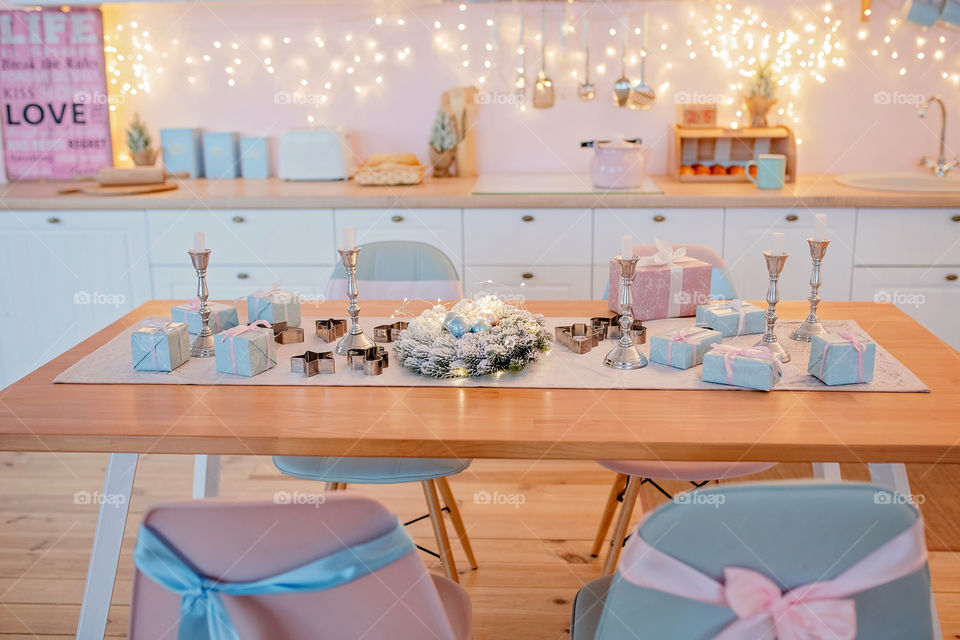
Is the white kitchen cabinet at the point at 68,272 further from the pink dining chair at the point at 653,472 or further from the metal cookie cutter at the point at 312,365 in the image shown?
the pink dining chair at the point at 653,472

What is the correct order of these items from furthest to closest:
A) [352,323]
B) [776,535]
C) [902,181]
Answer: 1. [902,181]
2. [352,323]
3. [776,535]

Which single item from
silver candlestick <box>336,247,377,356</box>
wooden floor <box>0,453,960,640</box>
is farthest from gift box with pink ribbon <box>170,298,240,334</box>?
wooden floor <box>0,453,960,640</box>

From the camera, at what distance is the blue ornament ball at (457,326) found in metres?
1.60

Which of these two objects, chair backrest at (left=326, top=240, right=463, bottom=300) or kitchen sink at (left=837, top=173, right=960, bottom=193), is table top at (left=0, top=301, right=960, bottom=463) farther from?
kitchen sink at (left=837, top=173, right=960, bottom=193)

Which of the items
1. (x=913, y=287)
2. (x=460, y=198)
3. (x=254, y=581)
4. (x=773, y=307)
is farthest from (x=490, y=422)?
(x=913, y=287)

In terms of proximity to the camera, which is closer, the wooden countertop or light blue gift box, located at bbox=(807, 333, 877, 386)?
light blue gift box, located at bbox=(807, 333, 877, 386)

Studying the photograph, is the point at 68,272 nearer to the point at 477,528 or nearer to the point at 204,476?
the point at 204,476

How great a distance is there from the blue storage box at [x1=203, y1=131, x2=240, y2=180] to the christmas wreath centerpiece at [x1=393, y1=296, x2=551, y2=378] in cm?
203

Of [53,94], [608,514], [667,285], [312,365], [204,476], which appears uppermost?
[53,94]

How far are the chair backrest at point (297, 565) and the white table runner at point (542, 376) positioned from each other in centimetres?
51

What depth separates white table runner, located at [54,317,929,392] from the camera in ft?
4.95

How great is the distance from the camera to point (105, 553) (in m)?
1.58

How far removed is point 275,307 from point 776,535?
1207mm

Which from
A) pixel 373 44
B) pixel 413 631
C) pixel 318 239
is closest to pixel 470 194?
pixel 318 239
